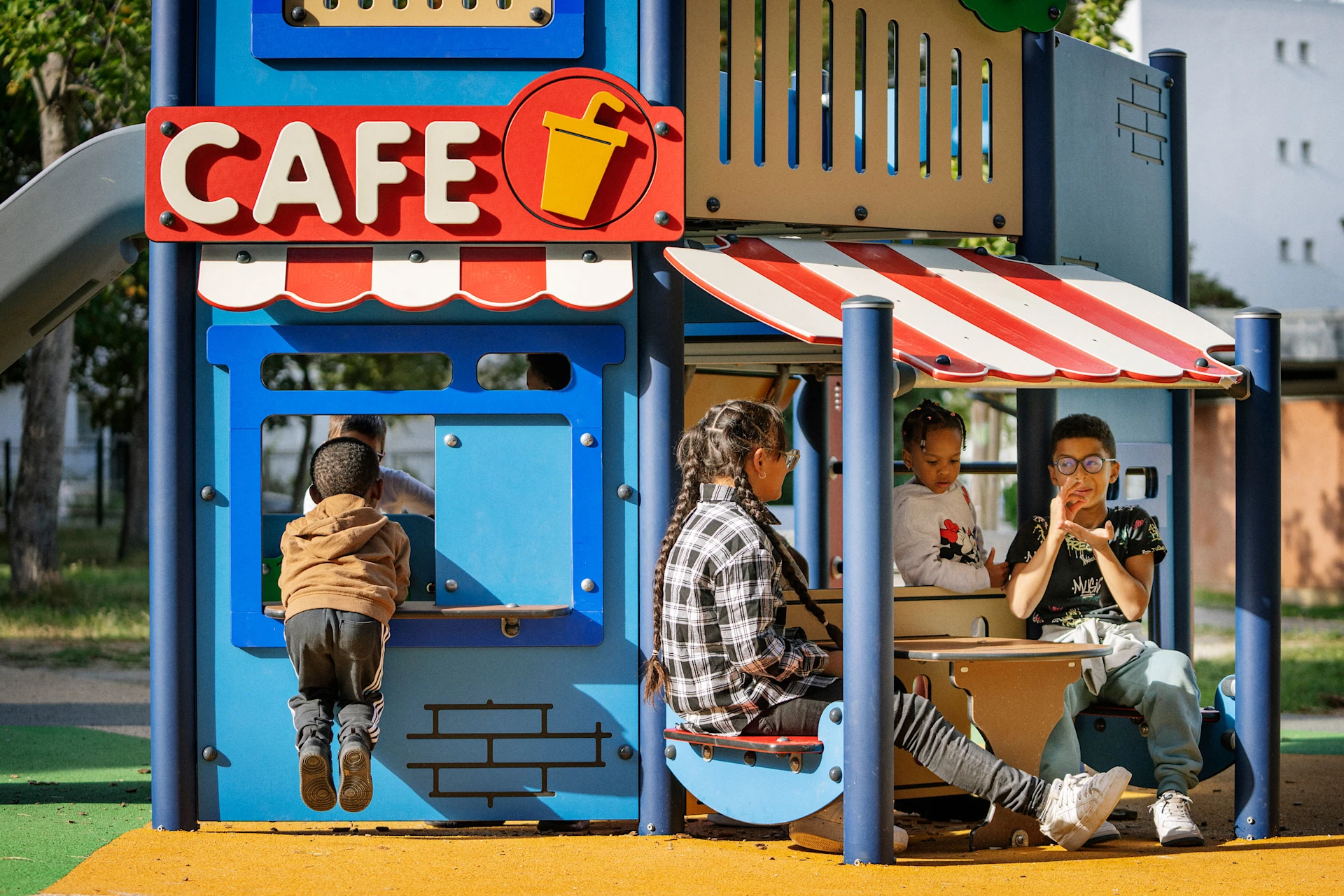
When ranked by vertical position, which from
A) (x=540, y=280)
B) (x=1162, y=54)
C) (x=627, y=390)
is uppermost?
(x=1162, y=54)

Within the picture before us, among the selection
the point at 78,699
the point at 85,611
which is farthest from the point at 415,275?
the point at 85,611

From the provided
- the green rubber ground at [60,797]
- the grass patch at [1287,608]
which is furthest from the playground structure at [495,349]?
the grass patch at [1287,608]

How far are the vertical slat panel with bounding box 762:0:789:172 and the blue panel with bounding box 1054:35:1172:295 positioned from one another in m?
1.34

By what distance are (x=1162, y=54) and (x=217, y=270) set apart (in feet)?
15.6

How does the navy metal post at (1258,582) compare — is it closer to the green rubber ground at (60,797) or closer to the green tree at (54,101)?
the green rubber ground at (60,797)

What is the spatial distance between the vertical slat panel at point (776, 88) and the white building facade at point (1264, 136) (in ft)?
116

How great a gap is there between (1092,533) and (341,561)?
104 inches

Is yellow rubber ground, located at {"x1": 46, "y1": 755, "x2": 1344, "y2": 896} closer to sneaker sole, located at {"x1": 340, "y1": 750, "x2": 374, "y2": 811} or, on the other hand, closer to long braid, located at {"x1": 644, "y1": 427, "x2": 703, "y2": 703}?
sneaker sole, located at {"x1": 340, "y1": 750, "x2": 374, "y2": 811}

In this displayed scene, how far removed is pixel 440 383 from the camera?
27.9 meters

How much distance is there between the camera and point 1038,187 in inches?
251

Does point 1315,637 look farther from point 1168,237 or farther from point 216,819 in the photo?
point 216,819

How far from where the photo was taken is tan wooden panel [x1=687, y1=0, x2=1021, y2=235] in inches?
Answer: 221

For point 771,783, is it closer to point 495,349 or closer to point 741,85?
point 495,349

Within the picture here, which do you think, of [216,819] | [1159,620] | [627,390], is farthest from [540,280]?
[1159,620]
